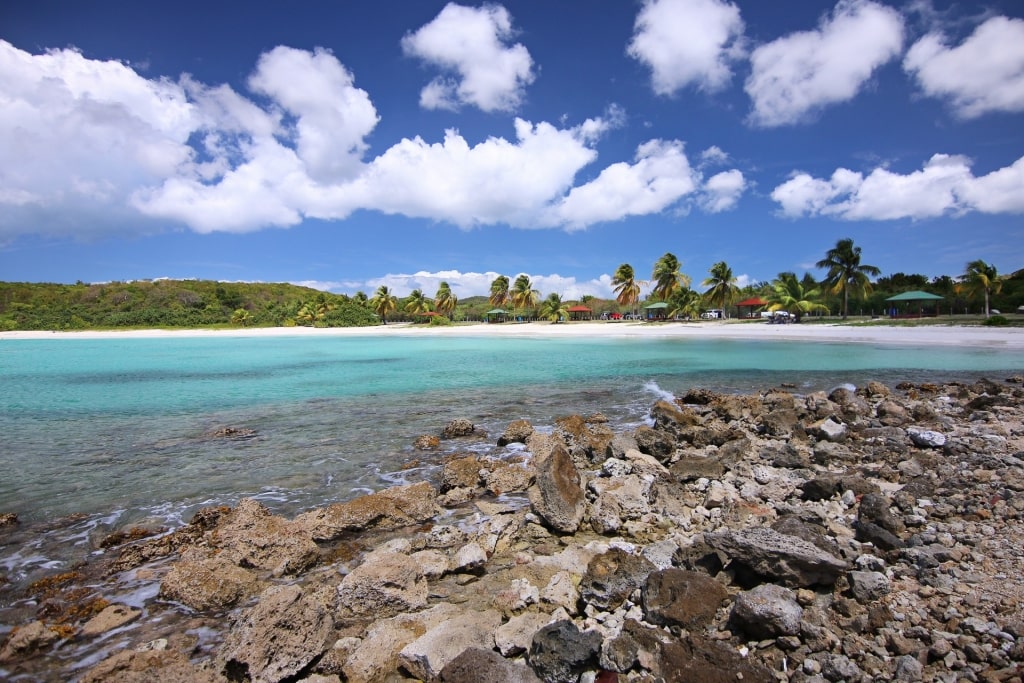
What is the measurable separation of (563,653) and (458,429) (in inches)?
354

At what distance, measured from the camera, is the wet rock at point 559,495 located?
21.1 ft

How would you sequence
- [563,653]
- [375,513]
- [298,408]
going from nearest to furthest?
1. [563,653]
2. [375,513]
3. [298,408]

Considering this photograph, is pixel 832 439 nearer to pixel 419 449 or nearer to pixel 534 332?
pixel 419 449

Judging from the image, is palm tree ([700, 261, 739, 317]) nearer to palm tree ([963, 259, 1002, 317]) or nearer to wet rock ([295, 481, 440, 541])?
palm tree ([963, 259, 1002, 317])

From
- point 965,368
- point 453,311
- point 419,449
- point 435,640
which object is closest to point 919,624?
point 435,640

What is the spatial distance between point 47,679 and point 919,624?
23.2ft

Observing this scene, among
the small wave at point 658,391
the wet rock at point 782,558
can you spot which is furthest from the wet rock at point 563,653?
the small wave at point 658,391

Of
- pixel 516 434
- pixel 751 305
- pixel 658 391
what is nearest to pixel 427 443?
pixel 516 434

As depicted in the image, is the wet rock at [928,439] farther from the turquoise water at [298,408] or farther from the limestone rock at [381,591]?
the limestone rock at [381,591]

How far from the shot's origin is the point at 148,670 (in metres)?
3.79

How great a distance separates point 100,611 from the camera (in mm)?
5180

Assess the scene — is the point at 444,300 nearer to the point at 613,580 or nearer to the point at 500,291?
the point at 500,291

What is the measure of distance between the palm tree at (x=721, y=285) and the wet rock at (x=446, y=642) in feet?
228

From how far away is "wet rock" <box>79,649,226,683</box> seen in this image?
3729 millimetres
